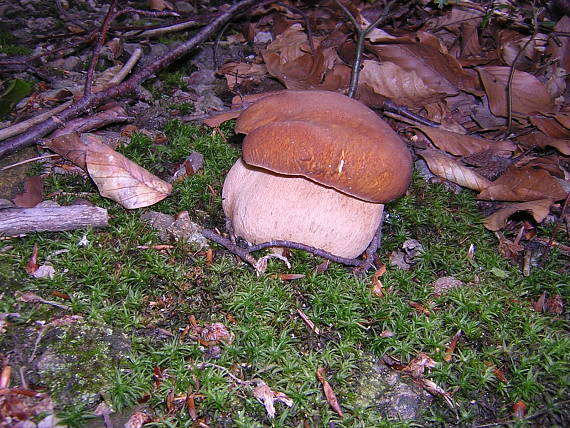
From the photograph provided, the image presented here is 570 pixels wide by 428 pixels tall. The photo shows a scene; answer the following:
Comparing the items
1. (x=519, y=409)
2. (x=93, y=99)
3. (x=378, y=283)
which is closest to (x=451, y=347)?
(x=519, y=409)

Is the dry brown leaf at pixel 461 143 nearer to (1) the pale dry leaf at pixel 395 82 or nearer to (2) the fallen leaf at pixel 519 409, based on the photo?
(1) the pale dry leaf at pixel 395 82

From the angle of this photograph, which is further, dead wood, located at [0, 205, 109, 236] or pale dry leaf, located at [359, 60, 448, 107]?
pale dry leaf, located at [359, 60, 448, 107]

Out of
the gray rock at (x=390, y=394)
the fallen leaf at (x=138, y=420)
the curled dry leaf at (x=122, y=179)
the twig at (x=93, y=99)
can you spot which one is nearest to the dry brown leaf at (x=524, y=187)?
the gray rock at (x=390, y=394)

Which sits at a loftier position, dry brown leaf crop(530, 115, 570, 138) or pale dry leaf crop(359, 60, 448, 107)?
pale dry leaf crop(359, 60, 448, 107)

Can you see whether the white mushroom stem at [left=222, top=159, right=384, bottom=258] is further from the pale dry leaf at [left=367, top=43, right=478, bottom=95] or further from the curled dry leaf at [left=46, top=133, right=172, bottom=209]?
the pale dry leaf at [left=367, top=43, right=478, bottom=95]

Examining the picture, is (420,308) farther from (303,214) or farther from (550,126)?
(550,126)

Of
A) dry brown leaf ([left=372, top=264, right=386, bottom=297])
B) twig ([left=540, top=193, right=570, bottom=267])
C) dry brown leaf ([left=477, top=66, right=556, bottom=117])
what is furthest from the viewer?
dry brown leaf ([left=477, top=66, right=556, bottom=117])

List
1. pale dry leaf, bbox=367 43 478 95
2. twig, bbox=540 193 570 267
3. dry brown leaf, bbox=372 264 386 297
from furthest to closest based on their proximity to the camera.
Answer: pale dry leaf, bbox=367 43 478 95 < twig, bbox=540 193 570 267 < dry brown leaf, bbox=372 264 386 297

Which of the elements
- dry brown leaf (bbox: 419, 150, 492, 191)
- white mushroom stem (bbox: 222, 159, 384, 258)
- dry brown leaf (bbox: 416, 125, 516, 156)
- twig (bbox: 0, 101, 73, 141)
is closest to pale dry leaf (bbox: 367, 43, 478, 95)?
dry brown leaf (bbox: 416, 125, 516, 156)

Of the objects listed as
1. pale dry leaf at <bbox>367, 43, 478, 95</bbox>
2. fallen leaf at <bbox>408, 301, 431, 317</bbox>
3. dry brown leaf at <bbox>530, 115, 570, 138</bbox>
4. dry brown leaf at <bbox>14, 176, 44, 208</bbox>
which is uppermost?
pale dry leaf at <bbox>367, 43, 478, 95</bbox>
